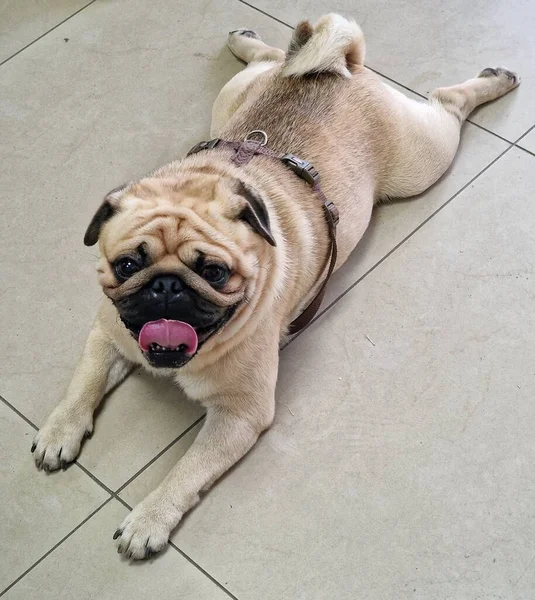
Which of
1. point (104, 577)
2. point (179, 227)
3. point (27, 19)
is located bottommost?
point (104, 577)

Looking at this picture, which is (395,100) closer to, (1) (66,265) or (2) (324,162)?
(2) (324,162)

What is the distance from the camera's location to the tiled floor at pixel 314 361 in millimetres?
1979

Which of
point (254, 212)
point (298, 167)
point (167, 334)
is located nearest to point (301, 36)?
point (298, 167)

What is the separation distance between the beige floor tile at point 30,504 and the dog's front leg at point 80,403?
0.05 metres

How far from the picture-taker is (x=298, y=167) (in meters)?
2.18

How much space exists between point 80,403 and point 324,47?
1.24m

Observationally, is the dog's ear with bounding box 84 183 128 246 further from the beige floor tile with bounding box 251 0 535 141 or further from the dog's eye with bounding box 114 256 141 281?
the beige floor tile with bounding box 251 0 535 141

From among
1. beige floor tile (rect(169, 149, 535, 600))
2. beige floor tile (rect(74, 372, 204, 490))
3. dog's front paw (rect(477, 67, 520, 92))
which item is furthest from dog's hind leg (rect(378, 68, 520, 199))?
beige floor tile (rect(74, 372, 204, 490))

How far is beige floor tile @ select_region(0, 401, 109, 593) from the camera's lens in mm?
1991

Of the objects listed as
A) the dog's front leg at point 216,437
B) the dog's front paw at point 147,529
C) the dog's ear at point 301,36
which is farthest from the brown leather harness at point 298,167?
the dog's front paw at point 147,529

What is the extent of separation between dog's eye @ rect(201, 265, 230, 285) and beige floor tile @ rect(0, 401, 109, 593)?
27.5 inches

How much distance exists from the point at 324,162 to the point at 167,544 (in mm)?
1121

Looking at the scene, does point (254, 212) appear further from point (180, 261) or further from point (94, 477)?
point (94, 477)

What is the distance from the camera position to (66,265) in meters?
2.53
